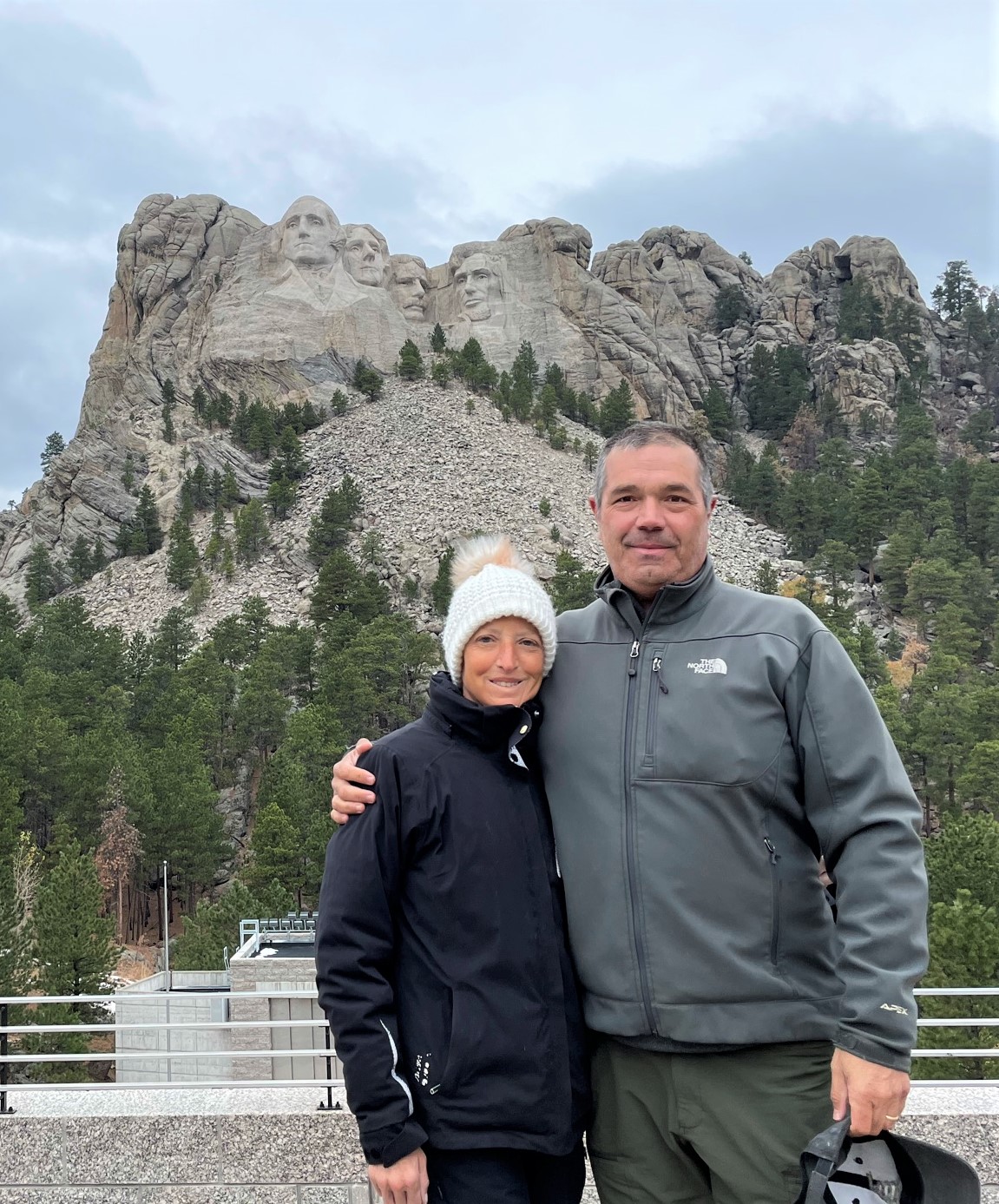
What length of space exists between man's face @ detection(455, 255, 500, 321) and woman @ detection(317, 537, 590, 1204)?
290 feet

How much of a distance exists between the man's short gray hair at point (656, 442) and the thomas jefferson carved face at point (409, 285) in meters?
87.9

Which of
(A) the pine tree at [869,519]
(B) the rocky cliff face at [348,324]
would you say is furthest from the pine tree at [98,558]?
(A) the pine tree at [869,519]

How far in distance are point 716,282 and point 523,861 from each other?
105972mm

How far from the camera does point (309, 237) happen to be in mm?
84750

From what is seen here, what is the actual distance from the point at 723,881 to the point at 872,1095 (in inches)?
21.7

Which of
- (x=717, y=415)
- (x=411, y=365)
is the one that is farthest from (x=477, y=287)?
(x=717, y=415)

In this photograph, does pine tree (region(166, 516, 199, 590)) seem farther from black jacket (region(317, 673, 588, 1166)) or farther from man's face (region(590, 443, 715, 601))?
black jacket (region(317, 673, 588, 1166))

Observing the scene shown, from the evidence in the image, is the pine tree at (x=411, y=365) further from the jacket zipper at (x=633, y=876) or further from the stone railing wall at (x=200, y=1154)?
the jacket zipper at (x=633, y=876)

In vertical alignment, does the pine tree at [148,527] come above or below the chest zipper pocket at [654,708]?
above

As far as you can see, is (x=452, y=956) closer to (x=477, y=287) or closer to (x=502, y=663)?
(x=502, y=663)

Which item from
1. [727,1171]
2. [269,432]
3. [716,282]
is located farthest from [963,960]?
[716,282]

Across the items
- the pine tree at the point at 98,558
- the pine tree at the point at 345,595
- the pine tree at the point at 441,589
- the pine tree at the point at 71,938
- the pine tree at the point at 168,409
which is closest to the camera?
the pine tree at the point at 71,938

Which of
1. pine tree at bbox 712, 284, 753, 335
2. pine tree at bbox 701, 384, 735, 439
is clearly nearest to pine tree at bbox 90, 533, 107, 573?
pine tree at bbox 701, 384, 735, 439

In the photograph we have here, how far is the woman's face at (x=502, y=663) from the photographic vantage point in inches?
105
